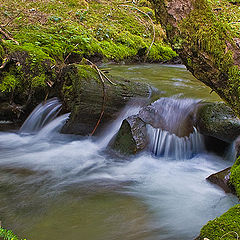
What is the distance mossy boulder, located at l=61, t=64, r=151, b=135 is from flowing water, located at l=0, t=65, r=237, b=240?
238 mm

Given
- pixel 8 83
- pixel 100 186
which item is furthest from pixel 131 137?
pixel 8 83

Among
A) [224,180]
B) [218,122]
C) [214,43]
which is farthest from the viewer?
[218,122]

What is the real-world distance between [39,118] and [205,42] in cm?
415

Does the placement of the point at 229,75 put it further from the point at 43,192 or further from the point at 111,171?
the point at 43,192

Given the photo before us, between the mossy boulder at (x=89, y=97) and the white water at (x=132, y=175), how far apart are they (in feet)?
0.95

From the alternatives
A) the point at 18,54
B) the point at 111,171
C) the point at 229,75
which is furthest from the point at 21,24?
the point at 229,75

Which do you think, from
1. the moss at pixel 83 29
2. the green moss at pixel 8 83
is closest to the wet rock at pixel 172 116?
the green moss at pixel 8 83

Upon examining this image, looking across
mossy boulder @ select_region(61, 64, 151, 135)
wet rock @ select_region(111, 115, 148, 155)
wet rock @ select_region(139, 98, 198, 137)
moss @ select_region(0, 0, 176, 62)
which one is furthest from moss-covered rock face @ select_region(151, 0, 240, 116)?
moss @ select_region(0, 0, 176, 62)

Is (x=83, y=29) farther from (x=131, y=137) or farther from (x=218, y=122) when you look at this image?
(x=218, y=122)

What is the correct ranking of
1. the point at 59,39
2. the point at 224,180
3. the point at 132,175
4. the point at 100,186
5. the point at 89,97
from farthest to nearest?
the point at 59,39 < the point at 89,97 < the point at 132,175 < the point at 100,186 < the point at 224,180

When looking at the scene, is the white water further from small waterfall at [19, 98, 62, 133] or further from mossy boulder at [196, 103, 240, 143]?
mossy boulder at [196, 103, 240, 143]

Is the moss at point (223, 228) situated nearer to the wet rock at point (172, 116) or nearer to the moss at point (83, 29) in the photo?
the wet rock at point (172, 116)

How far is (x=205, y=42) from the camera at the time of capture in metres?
3.14

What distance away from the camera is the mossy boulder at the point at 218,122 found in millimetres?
4836
